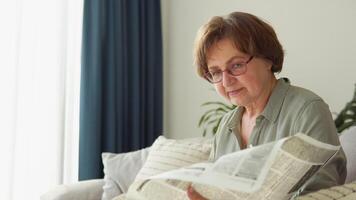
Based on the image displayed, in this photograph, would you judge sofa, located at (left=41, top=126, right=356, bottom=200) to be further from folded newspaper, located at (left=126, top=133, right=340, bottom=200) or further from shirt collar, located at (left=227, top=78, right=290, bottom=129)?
folded newspaper, located at (left=126, top=133, right=340, bottom=200)

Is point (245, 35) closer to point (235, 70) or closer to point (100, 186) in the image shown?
point (235, 70)

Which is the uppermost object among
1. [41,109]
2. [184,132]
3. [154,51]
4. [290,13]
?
[290,13]

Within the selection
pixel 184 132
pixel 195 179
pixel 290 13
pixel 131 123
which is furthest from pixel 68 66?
pixel 195 179

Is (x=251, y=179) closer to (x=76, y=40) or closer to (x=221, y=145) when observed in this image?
(x=221, y=145)

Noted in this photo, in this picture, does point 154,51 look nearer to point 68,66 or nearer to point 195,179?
point 68,66

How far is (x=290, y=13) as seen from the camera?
8.25ft

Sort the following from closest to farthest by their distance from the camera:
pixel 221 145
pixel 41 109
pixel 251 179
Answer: pixel 251 179, pixel 221 145, pixel 41 109

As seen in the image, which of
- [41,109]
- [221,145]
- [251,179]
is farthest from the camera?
[41,109]

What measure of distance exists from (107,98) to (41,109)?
42cm

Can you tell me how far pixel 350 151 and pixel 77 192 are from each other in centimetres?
119

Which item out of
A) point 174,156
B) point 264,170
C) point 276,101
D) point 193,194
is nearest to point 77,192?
point 174,156

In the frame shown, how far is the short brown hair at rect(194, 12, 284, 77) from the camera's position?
1.17 m

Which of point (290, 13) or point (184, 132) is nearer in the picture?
point (290, 13)

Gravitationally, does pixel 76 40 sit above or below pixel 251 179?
above
